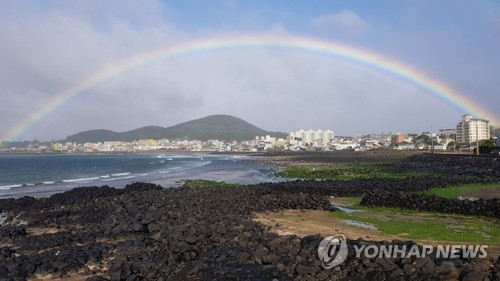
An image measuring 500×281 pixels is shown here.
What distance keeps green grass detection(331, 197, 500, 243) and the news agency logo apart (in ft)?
12.1

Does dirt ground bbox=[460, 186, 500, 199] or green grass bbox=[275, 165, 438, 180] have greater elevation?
dirt ground bbox=[460, 186, 500, 199]

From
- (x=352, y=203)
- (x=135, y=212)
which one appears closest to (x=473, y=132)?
(x=352, y=203)

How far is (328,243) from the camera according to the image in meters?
10.1

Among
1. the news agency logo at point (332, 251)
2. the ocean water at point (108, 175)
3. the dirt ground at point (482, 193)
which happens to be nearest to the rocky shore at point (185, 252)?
the news agency logo at point (332, 251)

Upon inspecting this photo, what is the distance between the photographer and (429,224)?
1464 centimetres

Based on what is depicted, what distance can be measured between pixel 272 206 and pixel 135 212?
21.8 feet

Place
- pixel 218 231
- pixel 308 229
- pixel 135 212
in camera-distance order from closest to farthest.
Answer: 1. pixel 218 231
2. pixel 308 229
3. pixel 135 212

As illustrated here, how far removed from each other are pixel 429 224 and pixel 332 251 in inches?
271

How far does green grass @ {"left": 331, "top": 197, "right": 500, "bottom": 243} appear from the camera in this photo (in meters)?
12.3

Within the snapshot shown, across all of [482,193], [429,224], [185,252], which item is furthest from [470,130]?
[185,252]

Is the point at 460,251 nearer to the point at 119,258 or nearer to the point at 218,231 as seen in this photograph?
the point at 218,231

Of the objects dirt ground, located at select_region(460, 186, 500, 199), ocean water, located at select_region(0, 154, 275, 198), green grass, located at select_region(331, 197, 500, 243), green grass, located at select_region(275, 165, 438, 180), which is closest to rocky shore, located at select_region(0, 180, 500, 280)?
green grass, located at select_region(331, 197, 500, 243)

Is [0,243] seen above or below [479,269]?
below

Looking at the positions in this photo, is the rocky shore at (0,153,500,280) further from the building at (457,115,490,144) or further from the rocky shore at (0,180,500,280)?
the building at (457,115,490,144)
